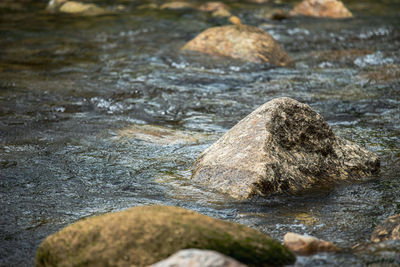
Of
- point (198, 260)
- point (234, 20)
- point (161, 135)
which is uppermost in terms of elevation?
point (198, 260)

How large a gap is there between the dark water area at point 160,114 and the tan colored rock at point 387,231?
12cm

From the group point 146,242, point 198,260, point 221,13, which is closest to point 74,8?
point 221,13

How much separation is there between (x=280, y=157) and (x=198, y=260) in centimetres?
211

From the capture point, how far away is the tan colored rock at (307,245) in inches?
128

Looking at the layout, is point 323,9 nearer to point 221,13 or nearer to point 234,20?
point 234,20

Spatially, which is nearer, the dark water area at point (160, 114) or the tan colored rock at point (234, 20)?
the dark water area at point (160, 114)

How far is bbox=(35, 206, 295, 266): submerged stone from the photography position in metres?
2.93

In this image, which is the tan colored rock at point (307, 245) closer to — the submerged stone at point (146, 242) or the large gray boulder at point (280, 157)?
the submerged stone at point (146, 242)

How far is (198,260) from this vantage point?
258cm

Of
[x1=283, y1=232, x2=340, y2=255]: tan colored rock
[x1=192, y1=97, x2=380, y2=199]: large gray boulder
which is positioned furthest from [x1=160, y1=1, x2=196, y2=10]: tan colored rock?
[x1=283, y1=232, x2=340, y2=255]: tan colored rock

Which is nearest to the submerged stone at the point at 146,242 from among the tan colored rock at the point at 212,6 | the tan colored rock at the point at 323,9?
the tan colored rock at the point at 323,9

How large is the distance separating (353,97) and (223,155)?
12.4 feet

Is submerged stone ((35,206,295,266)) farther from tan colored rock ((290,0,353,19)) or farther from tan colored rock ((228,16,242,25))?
tan colored rock ((290,0,353,19))

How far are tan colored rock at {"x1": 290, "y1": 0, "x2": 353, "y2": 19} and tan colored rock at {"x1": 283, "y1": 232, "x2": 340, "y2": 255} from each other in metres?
13.3
